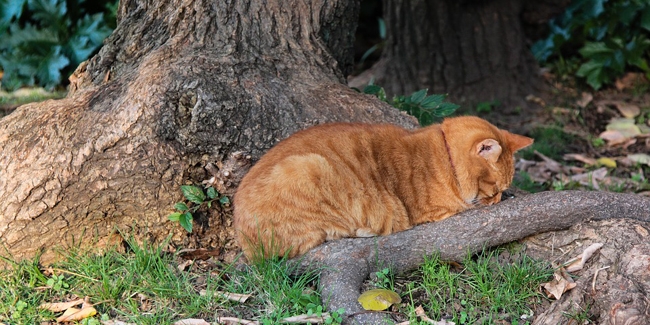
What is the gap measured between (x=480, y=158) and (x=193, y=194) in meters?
1.63

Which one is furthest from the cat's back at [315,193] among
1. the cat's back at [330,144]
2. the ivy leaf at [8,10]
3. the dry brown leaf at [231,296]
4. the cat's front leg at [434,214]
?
the ivy leaf at [8,10]

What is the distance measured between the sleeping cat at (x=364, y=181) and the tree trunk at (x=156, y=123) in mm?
402

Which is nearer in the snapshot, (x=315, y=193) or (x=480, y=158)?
(x=315, y=193)

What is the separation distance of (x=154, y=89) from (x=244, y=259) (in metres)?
1.09

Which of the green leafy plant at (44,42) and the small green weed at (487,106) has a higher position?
the green leafy plant at (44,42)

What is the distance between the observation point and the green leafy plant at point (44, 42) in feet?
25.2

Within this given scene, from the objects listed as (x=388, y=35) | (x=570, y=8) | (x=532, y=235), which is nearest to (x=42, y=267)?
(x=532, y=235)

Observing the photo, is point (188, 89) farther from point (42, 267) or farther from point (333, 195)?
point (42, 267)

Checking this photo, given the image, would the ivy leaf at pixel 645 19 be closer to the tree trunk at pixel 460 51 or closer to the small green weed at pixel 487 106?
the tree trunk at pixel 460 51

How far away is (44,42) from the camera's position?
7891 mm

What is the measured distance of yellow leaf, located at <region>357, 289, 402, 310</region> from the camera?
132 inches

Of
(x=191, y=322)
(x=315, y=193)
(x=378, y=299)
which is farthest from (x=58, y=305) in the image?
(x=378, y=299)

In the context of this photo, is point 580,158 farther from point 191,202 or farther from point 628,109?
point 191,202

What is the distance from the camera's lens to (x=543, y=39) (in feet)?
28.0
